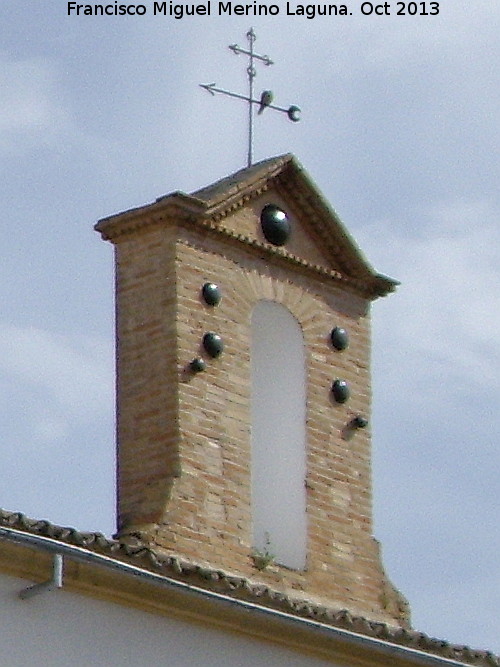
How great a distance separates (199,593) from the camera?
1697cm

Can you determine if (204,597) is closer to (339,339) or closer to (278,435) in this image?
(278,435)

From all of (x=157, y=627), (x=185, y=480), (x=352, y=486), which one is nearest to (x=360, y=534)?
(x=352, y=486)

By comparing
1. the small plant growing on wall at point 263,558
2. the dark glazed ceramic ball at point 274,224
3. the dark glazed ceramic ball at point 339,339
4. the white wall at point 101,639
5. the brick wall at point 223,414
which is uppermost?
the dark glazed ceramic ball at point 274,224

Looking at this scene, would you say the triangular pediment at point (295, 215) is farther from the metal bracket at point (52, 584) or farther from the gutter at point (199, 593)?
the metal bracket at point (52, 584)

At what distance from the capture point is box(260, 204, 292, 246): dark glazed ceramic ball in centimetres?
2011

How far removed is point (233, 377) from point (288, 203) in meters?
1.56

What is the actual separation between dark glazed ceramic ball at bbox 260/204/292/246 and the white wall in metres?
3.63

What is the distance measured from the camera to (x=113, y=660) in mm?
16719

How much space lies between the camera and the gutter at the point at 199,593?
1616cm

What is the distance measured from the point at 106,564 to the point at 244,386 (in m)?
3.40

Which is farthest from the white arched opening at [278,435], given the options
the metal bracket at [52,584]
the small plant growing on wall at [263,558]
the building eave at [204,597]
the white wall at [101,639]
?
the metal bracket at [52,584]

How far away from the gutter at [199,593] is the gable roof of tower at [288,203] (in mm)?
3313

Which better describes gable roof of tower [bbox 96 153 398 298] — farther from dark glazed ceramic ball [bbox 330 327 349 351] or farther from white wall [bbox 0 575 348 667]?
white wall [bbox 0 575 348 667]

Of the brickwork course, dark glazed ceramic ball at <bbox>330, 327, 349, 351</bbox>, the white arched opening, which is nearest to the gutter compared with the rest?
the brickwork course
